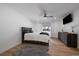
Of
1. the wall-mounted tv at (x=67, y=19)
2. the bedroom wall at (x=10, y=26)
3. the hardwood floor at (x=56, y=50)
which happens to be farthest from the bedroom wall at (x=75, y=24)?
the bedroom wall at (x=10, y=26)

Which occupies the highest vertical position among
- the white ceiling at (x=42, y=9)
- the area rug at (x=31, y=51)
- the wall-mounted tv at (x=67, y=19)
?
the white ceiling at (x=42, y=9)

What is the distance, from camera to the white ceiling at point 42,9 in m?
1.66

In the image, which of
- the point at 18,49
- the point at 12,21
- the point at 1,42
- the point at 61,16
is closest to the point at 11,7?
the point at 12,21

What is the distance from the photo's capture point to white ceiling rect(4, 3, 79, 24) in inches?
65.3

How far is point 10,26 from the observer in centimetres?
180

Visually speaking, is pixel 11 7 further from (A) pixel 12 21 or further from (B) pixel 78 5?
(B) pixel 78 5

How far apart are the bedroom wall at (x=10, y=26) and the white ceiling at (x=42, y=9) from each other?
0.31ft

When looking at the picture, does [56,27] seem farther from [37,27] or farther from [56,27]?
[37,27]

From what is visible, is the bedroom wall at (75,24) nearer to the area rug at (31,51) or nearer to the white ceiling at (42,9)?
the white ceiling at (42,9)

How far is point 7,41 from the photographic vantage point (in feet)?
5.81

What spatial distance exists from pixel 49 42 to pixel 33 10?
73cm

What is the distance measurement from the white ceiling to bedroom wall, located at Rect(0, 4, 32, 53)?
0.09m

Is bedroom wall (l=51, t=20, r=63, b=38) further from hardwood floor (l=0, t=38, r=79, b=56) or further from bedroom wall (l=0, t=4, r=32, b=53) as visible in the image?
bedroom wall (l=0, t=4, r=32, b=53)

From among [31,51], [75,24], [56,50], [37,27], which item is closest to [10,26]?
[37,27]
